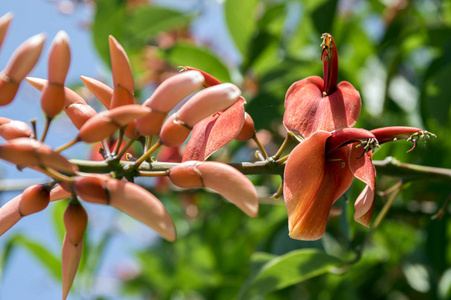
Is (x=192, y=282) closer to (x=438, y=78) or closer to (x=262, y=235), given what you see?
(x=262, y=235)

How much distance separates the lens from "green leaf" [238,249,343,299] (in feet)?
3.36

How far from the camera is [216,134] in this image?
76 centimetres

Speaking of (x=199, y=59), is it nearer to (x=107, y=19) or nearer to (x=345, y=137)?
(x=107, y=19)

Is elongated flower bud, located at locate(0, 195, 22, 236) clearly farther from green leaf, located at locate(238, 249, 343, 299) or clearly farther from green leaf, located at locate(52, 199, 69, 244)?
green leaf, located at locate(52, 199, 69, 244)

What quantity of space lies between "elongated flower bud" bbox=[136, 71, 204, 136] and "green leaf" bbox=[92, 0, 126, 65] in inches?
37.6

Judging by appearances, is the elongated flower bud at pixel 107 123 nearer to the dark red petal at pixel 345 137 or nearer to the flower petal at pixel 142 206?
the flower petal at pixel 142 206

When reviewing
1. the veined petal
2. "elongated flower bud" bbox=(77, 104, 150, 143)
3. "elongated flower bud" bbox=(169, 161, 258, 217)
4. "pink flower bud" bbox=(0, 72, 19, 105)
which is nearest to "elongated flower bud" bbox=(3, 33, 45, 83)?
"pink flower bud" bbox=(0, 72, 19, 105)

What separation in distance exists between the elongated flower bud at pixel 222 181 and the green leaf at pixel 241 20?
3.35ft

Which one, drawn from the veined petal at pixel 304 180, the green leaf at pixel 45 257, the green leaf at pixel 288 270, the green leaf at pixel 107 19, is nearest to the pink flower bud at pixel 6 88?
the veined petal at pixel 304 180

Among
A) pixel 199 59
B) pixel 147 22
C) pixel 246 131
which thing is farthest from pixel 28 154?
pixel 147 22

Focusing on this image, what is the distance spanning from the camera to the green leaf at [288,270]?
102 cm

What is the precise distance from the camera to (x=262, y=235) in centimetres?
174

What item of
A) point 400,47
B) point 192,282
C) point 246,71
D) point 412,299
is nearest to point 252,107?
point 246,71

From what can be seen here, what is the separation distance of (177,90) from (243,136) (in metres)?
0.18
